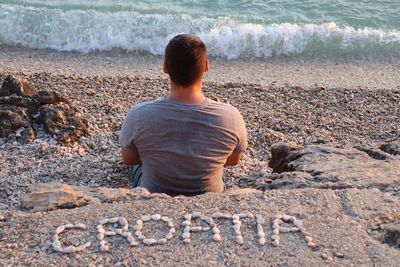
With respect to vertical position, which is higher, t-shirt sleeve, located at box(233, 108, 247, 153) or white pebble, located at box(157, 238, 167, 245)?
t-shirt sleeve, located at box(233, 108, 247, 153)

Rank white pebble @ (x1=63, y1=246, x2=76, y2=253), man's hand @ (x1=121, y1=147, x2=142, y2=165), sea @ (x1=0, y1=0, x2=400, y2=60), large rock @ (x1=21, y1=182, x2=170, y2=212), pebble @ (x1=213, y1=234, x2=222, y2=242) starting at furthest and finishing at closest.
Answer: sea @ (x1=0, y1=0, x2=400, y2=60) → man's hand @ (x1=121, y1=147, x2=142, y2=165) → large rock @ (x1=21, y1=182, x2=170, y2=212) → pebble @ (x1=213, y1=234, x2=222, y2=242) → white pebble @ (x1=63, y1=246, x2=76, y2=253)

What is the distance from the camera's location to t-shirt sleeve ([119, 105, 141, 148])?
154 inches

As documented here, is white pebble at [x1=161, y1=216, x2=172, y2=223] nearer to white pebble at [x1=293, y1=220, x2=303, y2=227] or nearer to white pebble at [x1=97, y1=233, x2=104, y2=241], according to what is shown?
white pebble at [x1=97, y1=233, x2=104, y2=241]

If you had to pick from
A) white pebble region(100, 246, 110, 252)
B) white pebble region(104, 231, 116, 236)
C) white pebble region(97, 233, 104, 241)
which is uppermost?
white pebble region(104, 231, 116, 236)

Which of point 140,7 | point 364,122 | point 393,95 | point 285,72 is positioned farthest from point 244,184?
point 140,7

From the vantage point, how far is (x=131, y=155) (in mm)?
4156

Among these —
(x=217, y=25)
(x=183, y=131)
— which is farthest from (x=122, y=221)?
(x=217, y=25)

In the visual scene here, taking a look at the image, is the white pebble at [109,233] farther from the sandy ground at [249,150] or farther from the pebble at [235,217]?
the pebble at [235,217]

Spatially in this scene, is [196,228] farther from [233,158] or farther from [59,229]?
[233,158]

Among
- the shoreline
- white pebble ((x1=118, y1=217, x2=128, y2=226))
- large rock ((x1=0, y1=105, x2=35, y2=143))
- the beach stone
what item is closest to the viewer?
white pebble ((x1=118, y1=217, x2=128, y2=226))

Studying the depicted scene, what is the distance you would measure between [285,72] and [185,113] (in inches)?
200

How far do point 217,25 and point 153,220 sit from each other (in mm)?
7062

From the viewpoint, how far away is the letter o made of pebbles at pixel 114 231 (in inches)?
128

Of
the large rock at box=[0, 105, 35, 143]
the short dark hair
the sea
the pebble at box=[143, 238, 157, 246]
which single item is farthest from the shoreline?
the pebble at box=[143, 238, 157, 246]
